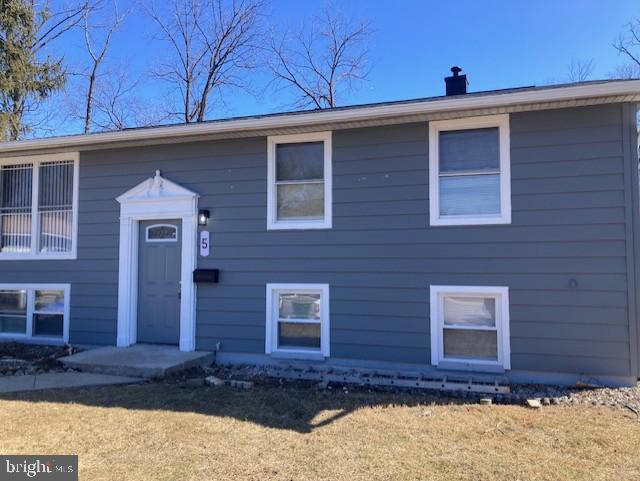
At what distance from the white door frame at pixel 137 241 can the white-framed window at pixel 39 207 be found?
105 centimetres

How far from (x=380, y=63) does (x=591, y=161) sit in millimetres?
14224

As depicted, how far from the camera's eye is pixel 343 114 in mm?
5969

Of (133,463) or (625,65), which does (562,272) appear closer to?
(133,463)

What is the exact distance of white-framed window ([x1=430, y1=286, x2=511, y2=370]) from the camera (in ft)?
18.6

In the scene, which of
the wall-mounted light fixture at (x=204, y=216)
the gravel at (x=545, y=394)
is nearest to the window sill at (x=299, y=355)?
the gravel at (x=545, y=394)

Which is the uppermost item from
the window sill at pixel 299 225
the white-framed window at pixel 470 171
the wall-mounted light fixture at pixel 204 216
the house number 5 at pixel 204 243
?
the white-framed window at pixel 470 171

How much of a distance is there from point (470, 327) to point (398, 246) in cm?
134

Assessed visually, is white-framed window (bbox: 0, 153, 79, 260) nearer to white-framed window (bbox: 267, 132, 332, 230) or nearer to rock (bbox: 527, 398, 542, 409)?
white-framed window (bbox: 267, 132, 332, 230)

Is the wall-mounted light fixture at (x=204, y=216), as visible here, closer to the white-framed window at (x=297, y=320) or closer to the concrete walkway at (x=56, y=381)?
the white-framed window at (x=297, y=320)

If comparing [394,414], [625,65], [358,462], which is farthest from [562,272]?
[625,65]

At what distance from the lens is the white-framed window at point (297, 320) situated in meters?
6.32

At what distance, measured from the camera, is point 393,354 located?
6.01m

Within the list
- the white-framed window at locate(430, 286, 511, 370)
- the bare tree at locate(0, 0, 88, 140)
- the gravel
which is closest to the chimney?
the white-framed window at locate(430, 286, 511, 370)

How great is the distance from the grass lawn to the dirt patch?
1150 millimetres
